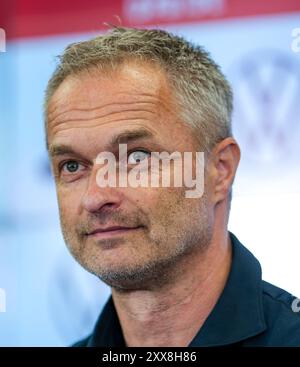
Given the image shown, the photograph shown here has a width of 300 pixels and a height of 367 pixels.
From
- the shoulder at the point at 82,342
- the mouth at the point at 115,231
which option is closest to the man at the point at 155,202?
the mouth at the point at 115,231

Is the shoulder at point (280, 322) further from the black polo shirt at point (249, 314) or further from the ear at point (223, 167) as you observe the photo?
the ear at point (223, 167)

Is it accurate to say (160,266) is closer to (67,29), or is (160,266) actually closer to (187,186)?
(187,186)

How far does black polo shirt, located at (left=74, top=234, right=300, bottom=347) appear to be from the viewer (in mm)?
969

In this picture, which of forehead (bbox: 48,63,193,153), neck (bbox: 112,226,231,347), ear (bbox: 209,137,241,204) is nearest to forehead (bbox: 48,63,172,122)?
forehead (bbox: 48,63,193,153)

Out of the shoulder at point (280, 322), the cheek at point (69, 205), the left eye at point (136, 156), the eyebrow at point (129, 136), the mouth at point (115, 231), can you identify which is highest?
the eyebrow at point (129, 136)

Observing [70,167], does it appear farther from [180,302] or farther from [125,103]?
[180,302]

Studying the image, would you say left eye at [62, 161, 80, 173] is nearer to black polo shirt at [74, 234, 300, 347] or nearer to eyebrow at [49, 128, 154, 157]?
eyebrow at [49, 128, 154, 157]

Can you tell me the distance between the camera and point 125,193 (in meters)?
0.94

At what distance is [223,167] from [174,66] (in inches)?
7.0

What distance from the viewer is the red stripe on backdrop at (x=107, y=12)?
125 cm

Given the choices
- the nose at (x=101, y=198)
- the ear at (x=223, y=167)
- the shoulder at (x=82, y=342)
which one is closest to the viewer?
the nose at (x=101, y=198)

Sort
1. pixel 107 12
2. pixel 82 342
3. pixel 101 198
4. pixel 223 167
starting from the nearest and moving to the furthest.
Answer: pixel 101 198
pixel 223 167
pixel 82 342
pixel 107 12

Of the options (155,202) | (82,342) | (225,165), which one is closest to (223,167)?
(225,165)
